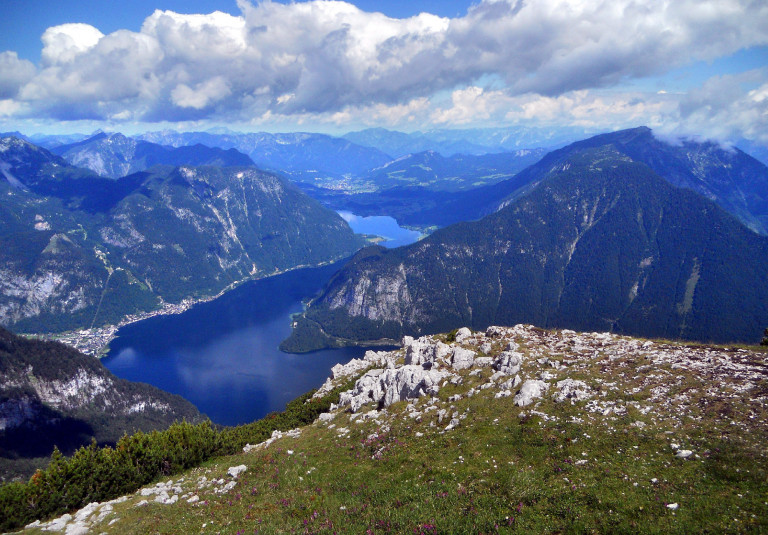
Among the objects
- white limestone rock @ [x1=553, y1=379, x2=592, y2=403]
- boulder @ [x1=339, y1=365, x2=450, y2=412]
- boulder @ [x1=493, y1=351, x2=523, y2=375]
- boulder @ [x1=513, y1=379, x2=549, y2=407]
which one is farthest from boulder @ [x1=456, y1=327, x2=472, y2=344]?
white limestone rock @ [x1=553, y1=379, x2=592, y2=403]

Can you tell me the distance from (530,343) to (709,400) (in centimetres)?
2597

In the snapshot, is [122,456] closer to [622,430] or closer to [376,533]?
[376,533]

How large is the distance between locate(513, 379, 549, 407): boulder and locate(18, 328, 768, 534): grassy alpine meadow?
37.3 inches

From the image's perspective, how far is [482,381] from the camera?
49.5 metres

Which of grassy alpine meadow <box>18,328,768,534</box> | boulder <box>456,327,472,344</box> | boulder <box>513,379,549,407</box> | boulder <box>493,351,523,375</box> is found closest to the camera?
grassy alpine meadow <box>18,328,768,534</box>

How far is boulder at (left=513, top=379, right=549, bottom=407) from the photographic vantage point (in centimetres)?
3999

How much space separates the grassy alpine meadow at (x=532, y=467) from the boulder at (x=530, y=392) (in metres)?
0.95

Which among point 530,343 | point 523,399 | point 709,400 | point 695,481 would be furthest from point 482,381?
point 695,481

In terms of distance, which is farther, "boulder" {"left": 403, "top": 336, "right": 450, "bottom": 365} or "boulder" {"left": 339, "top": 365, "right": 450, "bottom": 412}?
"boulder" {"left": 403, "top": 336, "right": 450, "bottom": 365}

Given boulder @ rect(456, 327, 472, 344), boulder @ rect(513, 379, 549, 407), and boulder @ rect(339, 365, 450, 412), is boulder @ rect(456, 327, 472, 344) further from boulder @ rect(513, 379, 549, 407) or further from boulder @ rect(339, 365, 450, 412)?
boulder @ rect(513, 379, 549, 407)

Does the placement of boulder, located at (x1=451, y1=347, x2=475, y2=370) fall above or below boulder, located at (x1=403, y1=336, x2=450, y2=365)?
above

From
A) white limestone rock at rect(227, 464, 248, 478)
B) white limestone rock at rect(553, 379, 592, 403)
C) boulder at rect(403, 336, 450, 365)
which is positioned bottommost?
white limestone rock at rect(227, 464, 248, 478)

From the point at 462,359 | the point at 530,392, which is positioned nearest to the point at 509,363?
the point at 462,359

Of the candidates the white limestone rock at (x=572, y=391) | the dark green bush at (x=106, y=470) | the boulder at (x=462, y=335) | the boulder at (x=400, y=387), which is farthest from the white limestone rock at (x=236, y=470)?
the boulder at (x=462, y=335)
